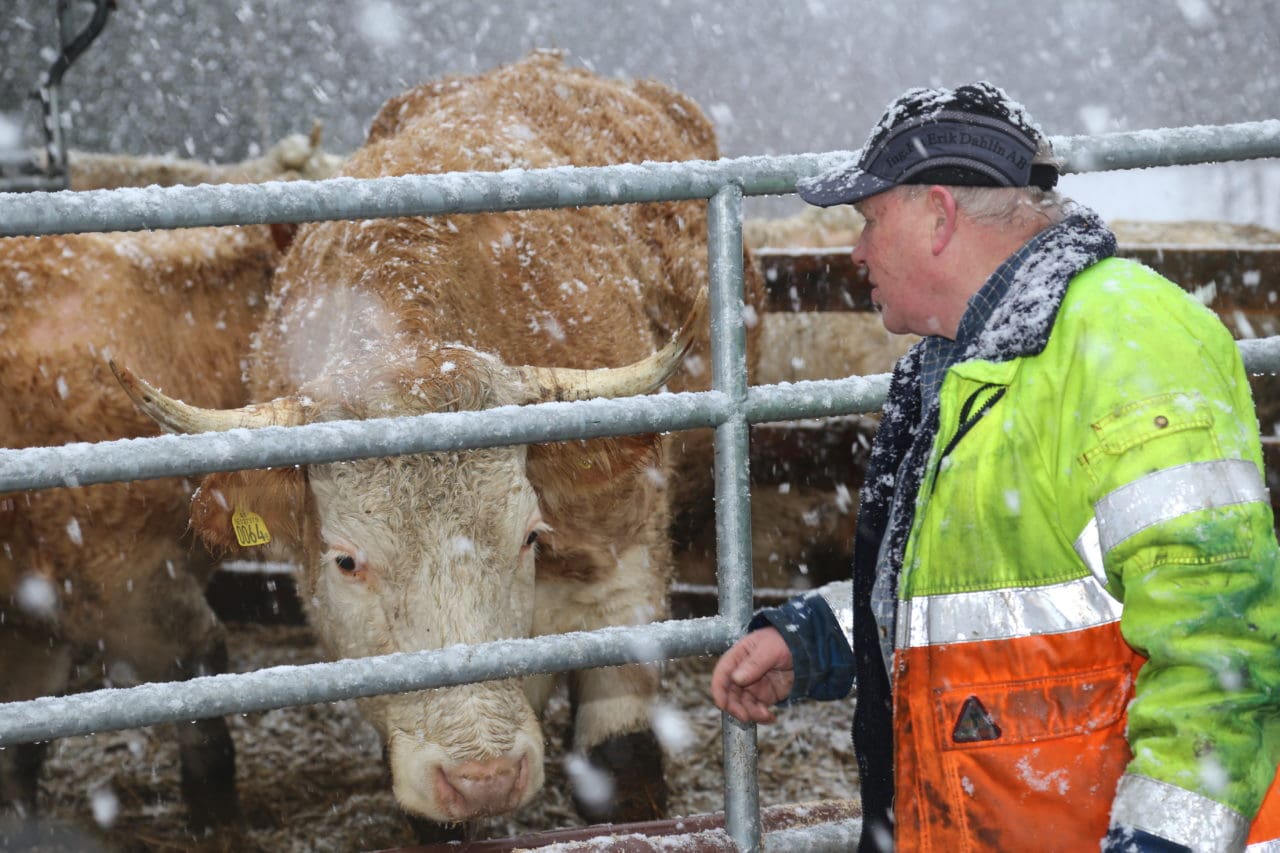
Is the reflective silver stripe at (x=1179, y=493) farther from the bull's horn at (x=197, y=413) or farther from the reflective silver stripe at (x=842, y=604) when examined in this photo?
the bull's horn at (x=197, y=413)

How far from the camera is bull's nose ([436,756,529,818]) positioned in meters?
2.58

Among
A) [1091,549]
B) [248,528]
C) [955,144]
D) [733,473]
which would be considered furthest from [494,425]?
[248,528]

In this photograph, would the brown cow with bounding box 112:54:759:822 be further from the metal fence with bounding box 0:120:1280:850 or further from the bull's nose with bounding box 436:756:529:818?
the metal fence with bounding box 0:120:1280:850

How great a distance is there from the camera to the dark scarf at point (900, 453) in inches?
60.1

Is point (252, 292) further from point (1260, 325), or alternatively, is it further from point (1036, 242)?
point (1260, 325)

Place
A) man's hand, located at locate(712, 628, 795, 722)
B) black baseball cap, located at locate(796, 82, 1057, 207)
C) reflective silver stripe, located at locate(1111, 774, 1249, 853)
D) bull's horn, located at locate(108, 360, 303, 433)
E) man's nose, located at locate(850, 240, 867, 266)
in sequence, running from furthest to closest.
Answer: bull's horn, located at locate(108, 360, 303, 433), man's hand, located at locate(712, 628, 795, 722), man's nose, located at locate(850, 240, 867, 266), black baseball cap, located at locate(796, 82, 1057, 207), reflective silver stripe, located at locate(1111, 774, 1249, 853)

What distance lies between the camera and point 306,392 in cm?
302

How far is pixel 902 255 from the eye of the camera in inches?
66.9

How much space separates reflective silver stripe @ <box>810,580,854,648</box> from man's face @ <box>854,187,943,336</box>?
43 cm

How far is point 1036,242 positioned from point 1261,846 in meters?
0.76

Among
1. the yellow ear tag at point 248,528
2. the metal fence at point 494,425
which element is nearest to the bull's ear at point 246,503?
the yellow ear tag at point 248,528

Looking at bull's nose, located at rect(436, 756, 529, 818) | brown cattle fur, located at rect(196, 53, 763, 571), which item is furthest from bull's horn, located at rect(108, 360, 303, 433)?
bull's nose, located at rect(436, 756, 529, 818)

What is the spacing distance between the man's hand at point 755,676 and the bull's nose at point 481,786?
807 mm

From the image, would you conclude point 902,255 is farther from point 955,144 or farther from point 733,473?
point 733,473
